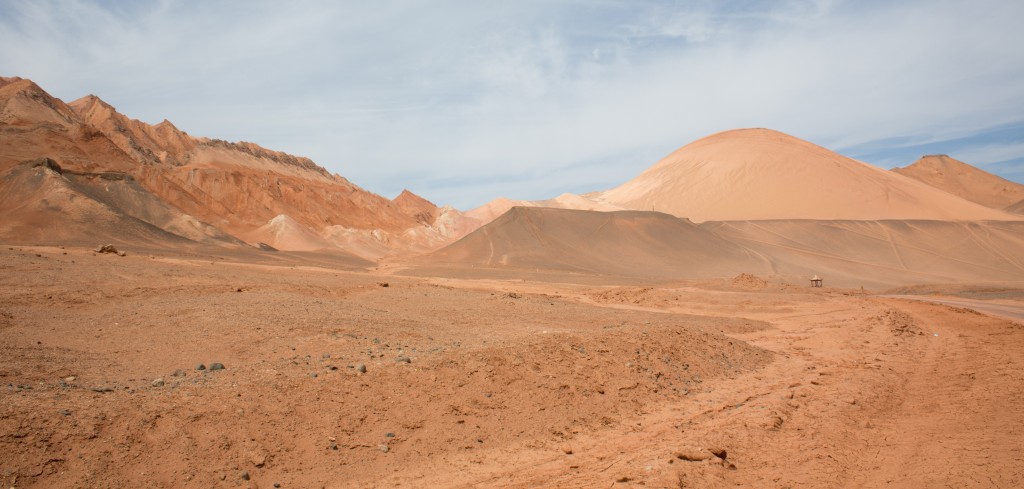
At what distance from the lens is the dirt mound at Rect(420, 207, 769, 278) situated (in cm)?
5256

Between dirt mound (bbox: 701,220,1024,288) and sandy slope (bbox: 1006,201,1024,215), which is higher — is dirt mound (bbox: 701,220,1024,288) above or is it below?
below

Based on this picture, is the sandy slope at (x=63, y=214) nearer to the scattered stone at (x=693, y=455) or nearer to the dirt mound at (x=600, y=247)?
the dirt mound at (x=600, y=247)

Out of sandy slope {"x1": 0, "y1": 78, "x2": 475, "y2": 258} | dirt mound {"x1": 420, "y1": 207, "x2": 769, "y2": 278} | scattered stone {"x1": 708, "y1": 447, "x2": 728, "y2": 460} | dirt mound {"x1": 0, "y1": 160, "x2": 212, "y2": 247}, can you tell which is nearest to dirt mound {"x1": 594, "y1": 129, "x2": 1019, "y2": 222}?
dirt mound {"x1": 420, "y1": 207, "x2": 769, "y2": 278}

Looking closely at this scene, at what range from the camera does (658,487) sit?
4.76 metres

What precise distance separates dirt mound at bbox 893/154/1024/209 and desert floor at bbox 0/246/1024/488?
161104 mm

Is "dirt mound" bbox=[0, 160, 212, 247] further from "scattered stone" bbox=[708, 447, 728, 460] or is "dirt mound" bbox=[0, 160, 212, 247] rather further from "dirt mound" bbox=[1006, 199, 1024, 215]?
"dirt mound" bbox=[1006, 199, 1024, 215]

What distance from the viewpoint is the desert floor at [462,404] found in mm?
5344

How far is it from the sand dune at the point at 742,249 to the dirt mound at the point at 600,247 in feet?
0.33

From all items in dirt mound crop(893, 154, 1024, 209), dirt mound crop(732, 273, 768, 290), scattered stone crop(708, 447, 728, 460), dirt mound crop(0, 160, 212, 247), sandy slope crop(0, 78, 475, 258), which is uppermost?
dirt mound crop(893, 154, 1024, 209)

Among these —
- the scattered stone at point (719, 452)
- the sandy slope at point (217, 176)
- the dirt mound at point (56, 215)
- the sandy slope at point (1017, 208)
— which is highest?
the sandy slope at point (1017, 208)

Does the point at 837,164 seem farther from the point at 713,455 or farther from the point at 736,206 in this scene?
the point at 713,455

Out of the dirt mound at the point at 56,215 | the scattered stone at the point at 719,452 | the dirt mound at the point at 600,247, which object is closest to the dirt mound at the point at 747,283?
the dirt mound at the point at 600,247

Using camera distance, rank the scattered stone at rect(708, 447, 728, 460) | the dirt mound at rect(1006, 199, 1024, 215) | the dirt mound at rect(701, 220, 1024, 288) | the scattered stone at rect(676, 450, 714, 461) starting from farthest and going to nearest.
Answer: the dirt mound at rect(1006, 199, 1024, 215)
the dirt mound at rect(701, 220, 1024, 288)
the scattered stone at rect(708, 447, 728, 460)
the scattered stone at rect(676, 450, 714, 461)

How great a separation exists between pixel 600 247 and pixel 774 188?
42213 mm
